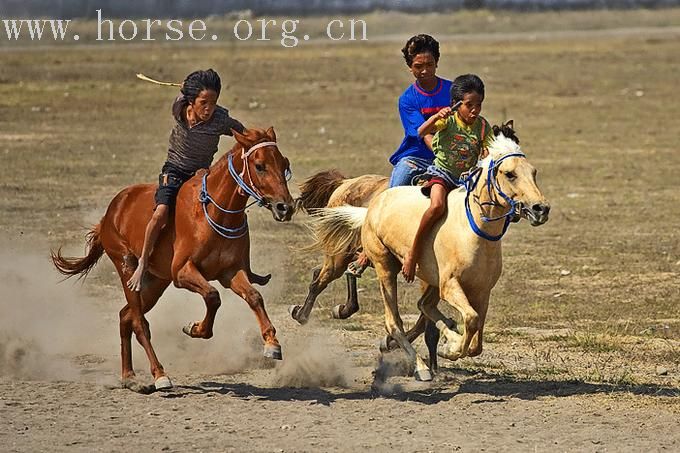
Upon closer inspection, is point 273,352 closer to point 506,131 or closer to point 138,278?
point 138,278

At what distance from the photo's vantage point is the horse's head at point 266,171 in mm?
8398

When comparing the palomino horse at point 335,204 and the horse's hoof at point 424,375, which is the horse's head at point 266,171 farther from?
the palomino horse at point 335,204

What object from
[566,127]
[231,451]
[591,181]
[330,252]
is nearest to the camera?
[231,451]

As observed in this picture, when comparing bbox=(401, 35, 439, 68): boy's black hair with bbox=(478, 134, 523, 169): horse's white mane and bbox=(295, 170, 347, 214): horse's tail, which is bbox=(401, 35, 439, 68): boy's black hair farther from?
bbox=(295, 170, 347, 214): horse's tail

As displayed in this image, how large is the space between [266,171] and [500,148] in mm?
1458

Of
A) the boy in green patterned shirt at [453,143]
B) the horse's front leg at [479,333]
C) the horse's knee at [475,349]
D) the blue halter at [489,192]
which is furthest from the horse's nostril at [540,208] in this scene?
the horse's knee at [475,349]

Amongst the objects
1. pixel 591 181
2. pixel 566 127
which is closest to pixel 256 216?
pixel 591 181

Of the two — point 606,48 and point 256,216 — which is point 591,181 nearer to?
point 256,216

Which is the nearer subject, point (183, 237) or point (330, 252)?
point (183, 237)

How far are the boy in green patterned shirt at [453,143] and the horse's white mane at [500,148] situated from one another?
6.2 inches

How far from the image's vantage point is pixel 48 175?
20.2m

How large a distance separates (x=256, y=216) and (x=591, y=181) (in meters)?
5.59

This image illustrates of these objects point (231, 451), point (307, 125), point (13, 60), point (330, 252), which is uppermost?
point (13, 60)

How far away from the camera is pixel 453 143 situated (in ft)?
28.9
